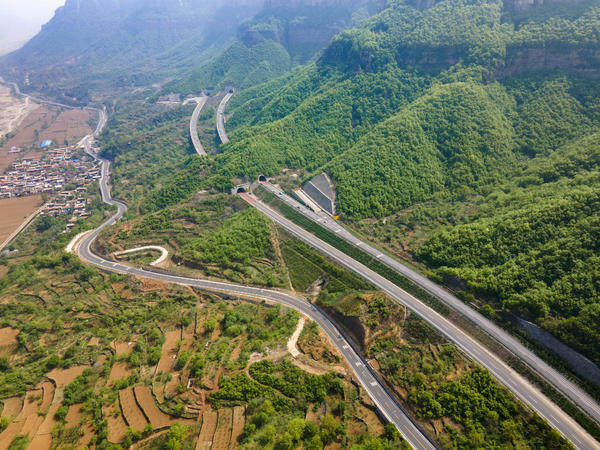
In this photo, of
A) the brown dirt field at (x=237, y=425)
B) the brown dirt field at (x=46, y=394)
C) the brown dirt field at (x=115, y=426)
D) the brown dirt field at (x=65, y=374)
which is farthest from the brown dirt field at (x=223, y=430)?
the brown dirt field at (x=65, y=374)

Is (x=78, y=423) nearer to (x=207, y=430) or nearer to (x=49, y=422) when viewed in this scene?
(x=49, y=422)

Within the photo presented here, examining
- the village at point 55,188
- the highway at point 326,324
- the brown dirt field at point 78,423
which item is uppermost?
the village at point 55,188

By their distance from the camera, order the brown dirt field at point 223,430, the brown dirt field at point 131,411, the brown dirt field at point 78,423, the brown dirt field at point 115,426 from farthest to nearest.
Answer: the brown dirt field at point 131,411 → the brown dirt field at point 78,423 → the brown dirt field at point 115,426 → the brown dirt field at point 223,430

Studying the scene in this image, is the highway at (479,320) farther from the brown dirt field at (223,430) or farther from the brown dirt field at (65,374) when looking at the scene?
the brown dirt field at (65,374)

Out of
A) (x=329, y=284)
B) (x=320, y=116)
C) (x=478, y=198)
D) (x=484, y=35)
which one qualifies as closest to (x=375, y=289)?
(x=329, y=284)

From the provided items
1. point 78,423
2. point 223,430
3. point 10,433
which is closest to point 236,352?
point 223,430

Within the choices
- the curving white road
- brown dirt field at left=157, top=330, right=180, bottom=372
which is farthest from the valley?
the curving white road

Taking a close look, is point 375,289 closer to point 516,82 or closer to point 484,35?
point 516,82
